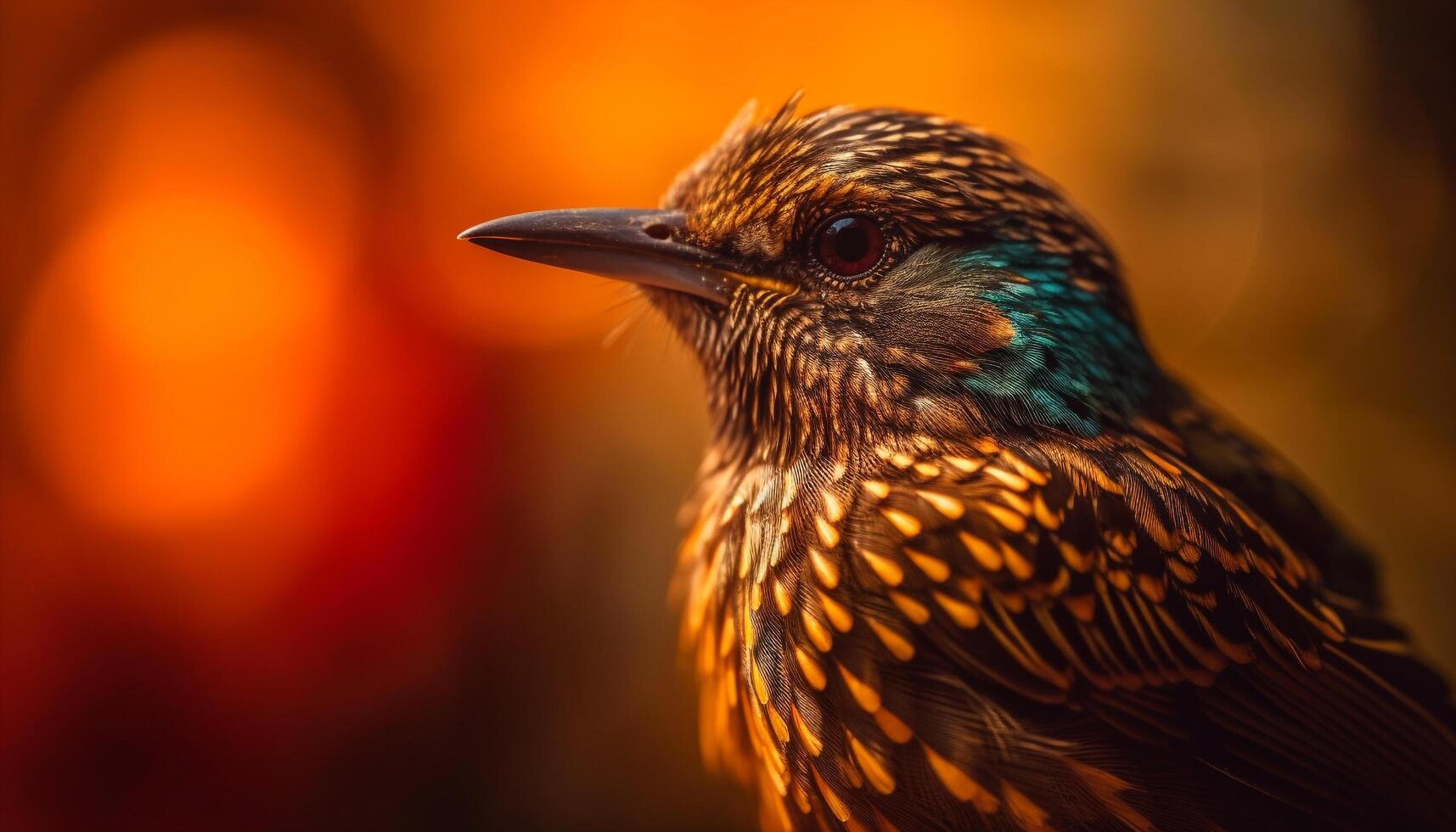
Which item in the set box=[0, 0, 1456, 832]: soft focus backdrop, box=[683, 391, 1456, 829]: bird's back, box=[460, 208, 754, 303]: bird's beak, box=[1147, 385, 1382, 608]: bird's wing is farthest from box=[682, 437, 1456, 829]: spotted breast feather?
box=[0, 0, 1456, 832]: soft focus backdrop

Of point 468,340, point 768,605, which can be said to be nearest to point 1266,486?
point 768,605

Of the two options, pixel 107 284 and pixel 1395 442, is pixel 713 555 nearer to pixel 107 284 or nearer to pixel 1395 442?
pixel 107 284

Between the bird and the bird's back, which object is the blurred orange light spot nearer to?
the bird

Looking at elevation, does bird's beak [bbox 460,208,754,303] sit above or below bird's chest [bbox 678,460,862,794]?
above

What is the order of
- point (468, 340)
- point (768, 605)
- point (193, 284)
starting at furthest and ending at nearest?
point (468, 340) < point (193, 284) < point (768, 605)

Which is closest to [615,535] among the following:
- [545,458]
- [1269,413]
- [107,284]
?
[545,458]

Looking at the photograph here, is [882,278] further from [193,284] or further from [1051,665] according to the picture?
[193,284]

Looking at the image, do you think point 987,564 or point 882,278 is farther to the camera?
point 882,278
